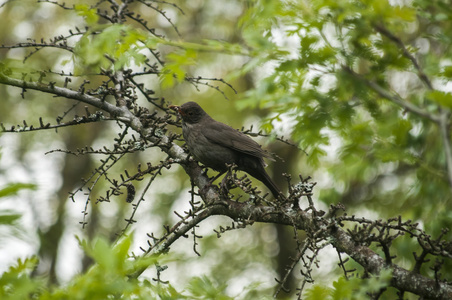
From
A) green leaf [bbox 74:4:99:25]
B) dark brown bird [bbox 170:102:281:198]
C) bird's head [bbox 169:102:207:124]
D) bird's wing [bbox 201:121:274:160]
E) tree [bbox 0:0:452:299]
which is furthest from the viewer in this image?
bird's head [bbox 169:102:207:124]

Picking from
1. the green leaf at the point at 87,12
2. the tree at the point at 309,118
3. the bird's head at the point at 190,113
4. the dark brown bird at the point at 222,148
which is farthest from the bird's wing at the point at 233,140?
the green leaf at the point at 87,12

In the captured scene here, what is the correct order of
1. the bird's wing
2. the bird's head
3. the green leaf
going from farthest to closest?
the bird's head
the bird's wing
the green leaf

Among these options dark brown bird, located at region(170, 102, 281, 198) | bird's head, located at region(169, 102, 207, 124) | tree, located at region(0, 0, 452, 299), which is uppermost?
bird's head, located at region(169, 102, 207, 124)

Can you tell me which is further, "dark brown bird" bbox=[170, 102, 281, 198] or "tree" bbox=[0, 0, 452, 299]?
"dark brown bird" bbox=[170, 102, 281, 198]

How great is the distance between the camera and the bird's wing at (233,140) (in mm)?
4859

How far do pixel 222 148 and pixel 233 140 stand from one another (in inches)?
6.6

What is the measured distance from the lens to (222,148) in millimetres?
4910

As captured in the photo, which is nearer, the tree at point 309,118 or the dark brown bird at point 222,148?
the tree at point 309,118

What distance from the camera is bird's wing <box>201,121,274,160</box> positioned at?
4859 millimetres

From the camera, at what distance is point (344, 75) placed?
295cm

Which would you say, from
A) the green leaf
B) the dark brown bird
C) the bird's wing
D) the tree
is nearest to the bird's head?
the dark brown bird

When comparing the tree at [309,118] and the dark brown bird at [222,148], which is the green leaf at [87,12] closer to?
the tree at [309,118]

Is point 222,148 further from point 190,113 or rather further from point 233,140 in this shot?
point 190,113

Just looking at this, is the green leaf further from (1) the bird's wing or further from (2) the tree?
(1) the bird's wing
